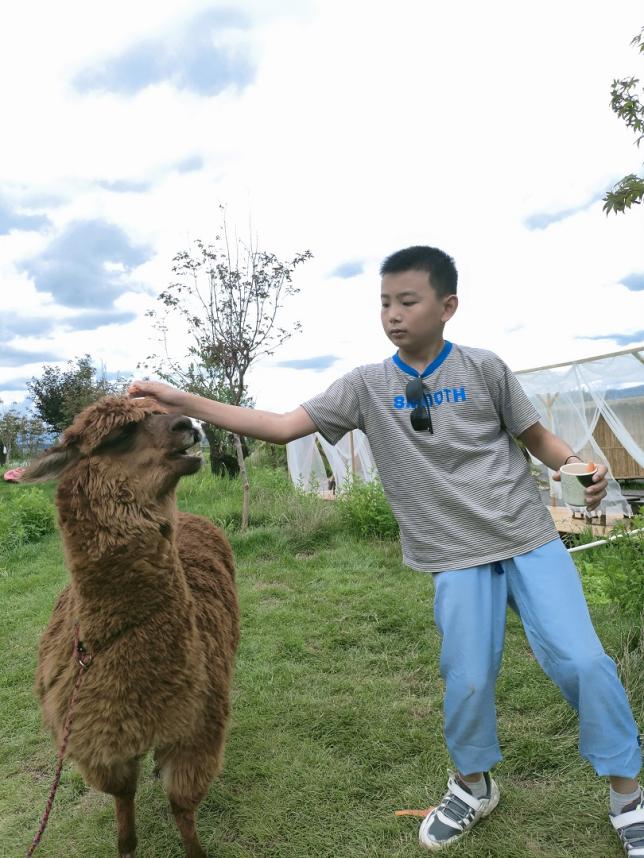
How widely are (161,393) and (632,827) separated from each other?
2.24 meters

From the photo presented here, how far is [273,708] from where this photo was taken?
373 centimetres

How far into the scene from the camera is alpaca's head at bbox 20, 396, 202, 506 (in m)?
2.09

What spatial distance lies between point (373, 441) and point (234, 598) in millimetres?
1272

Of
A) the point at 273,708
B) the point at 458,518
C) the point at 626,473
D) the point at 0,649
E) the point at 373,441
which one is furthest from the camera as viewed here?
the point at 626,473

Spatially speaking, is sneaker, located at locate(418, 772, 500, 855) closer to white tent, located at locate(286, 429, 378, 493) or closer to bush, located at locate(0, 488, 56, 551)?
white tent, located at locate(286, 429, 378, 493)

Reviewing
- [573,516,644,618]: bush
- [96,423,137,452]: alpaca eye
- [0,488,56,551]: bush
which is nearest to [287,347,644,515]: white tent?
[0,488,56,551]: bush

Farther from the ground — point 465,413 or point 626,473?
point 465,413

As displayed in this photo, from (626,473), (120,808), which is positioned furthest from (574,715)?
(626,473)

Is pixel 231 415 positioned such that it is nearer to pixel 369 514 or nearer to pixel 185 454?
pixel 185 454

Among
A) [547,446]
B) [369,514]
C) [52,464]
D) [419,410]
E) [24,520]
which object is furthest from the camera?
[24,520]

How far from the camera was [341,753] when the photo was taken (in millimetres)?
3197

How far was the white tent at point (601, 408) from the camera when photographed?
869cm

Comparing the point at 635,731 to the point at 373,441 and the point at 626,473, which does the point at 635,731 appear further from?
the point at 626,473

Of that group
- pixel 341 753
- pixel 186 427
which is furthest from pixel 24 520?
pixel 186 427
